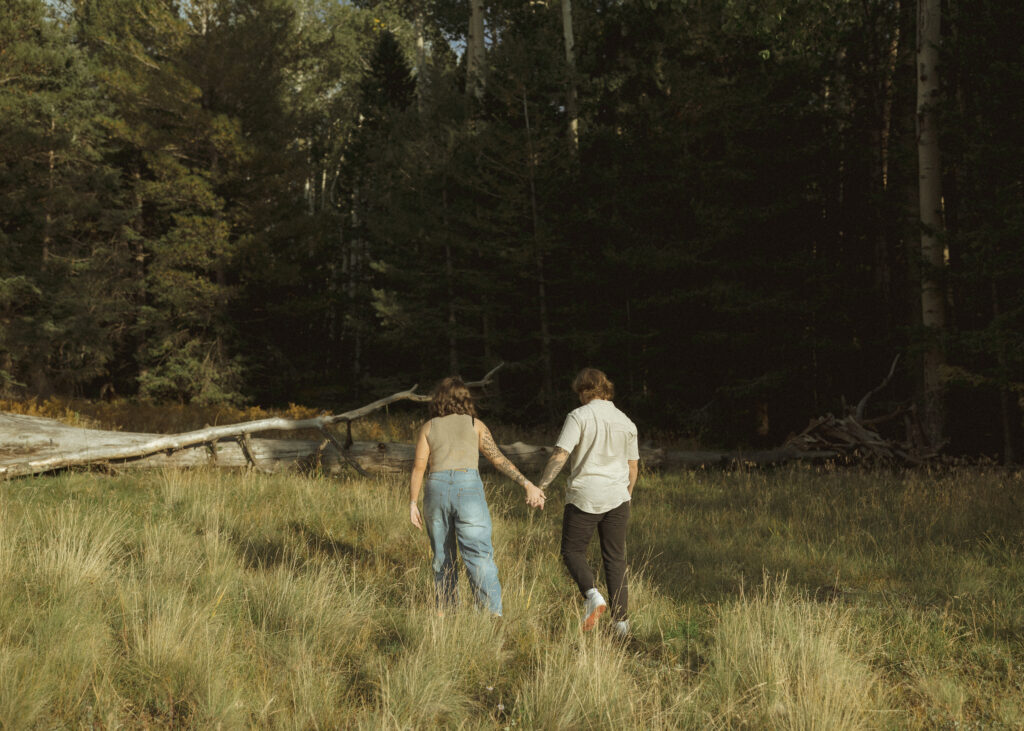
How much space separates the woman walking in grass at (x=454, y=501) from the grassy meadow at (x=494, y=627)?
29cm

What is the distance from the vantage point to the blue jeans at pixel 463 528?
15.7ft

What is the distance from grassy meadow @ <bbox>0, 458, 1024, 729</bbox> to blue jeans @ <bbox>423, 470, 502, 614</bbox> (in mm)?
240

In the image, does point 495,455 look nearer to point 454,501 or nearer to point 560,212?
point 454,501

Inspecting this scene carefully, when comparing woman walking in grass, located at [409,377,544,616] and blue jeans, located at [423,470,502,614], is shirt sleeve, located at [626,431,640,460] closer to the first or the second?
woman walking in grass, located at [409,377,544,616]

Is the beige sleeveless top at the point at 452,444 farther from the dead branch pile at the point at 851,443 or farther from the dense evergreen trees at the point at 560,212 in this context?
the dead branch pile at the point at 851,443

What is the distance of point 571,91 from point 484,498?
17.5m

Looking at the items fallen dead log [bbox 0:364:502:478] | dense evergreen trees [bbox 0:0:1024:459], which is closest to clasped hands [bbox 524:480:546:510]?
fallen dead log [bbox 0:364:502:478]

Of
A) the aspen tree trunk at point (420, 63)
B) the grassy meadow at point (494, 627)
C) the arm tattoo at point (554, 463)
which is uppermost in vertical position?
the aspen tree trunk at point (420, 63)

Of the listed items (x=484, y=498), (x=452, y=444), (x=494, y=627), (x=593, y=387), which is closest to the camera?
(x=494, y=627)

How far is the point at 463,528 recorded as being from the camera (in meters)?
4.80

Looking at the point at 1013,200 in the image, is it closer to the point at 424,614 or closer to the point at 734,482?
the point at 734,482

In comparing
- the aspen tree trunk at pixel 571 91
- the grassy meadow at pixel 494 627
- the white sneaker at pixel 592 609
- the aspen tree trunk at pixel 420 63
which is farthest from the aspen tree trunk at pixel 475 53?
the white sneaker at pixel 592 609

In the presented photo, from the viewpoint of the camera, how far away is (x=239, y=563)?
5977 mm

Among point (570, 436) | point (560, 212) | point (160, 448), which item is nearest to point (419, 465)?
point (570, 436)
